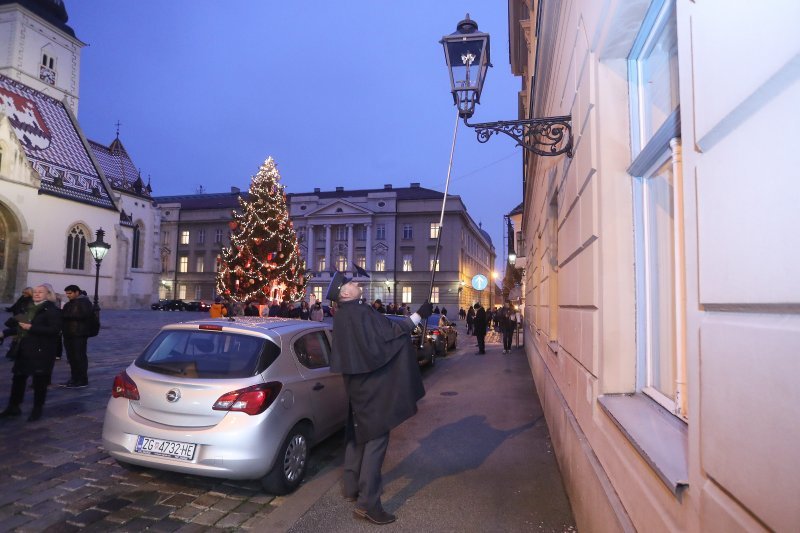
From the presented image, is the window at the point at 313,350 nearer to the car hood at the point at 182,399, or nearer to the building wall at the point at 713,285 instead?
the car hood at the point at 182,399

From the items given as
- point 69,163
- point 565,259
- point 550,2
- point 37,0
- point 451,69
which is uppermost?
point 37,0

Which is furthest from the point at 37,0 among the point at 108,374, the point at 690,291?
the point at 690,291

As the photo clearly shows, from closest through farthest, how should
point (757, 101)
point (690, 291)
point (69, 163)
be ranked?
point (757, 101), point (690, 291), point (69, 163)

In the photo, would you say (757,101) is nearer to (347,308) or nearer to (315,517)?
(347,308)

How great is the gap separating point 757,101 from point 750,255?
0.43 meters

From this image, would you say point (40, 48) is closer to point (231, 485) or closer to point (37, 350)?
point (37, 350)

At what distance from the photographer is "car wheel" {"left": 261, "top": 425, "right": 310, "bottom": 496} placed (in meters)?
4.54

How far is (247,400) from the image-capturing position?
440 cm

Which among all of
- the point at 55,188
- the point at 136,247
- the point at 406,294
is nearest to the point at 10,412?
the point at 55,188

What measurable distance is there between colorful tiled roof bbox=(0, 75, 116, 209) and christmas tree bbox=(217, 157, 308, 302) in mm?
23490

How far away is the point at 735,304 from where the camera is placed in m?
1.52

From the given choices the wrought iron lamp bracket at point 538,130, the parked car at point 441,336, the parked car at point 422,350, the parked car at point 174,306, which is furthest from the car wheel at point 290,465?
the parked car at point 174,306

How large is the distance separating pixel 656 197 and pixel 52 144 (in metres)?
54.7

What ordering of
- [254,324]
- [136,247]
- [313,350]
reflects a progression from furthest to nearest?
[136,247] → [313,350] → [254,324]
